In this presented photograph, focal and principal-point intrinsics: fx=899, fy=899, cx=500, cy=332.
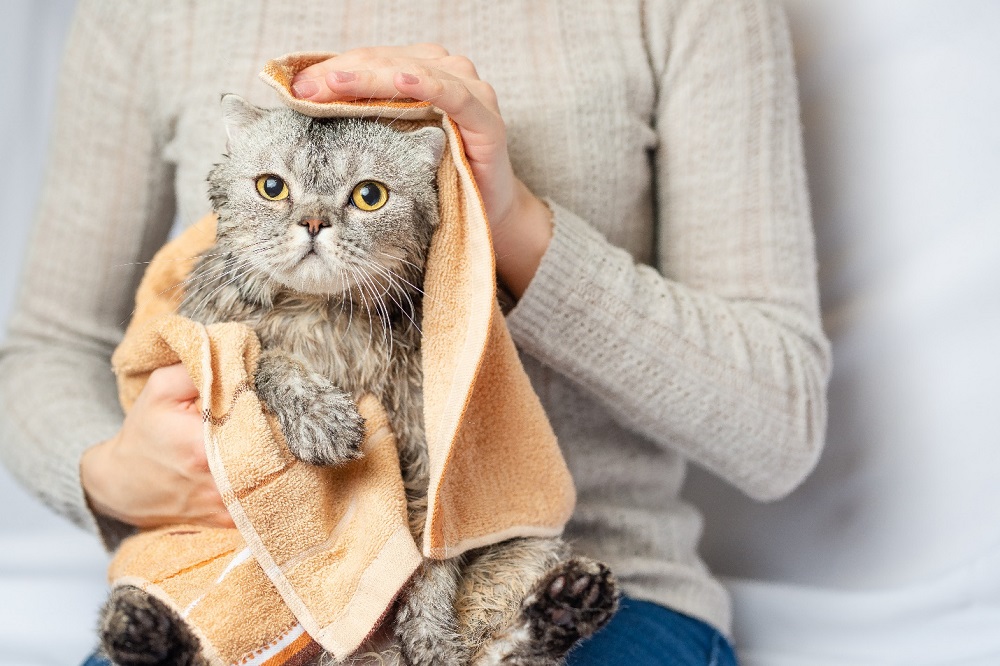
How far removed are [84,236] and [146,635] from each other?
69 centimetres

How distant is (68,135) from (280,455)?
0.72m

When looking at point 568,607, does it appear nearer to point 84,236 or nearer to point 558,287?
point 558,287

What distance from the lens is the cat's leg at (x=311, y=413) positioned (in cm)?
83

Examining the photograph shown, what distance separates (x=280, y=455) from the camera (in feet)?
2.74

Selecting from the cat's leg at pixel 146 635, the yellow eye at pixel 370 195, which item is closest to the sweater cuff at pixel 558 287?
the yellow eye at pixel 370 195

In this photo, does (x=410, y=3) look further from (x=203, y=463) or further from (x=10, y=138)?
(x=10, y=138)

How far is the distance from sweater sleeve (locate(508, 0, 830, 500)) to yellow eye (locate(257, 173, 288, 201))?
0.30 metres

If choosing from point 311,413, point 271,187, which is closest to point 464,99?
point 271,187

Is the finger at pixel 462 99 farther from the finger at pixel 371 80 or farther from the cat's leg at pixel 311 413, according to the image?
the cat's leg at pixel 311 413

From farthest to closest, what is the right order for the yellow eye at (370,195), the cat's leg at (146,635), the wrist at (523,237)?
the wrist at (523,237)
the yellow eye at (370,195)
the cat's leg at (146,635)

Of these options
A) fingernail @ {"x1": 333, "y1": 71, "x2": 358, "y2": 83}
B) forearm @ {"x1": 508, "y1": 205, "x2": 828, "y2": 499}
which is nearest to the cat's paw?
forearm @ {"x1": 508, "y1": 205, "x2": 828, "y2": 499}

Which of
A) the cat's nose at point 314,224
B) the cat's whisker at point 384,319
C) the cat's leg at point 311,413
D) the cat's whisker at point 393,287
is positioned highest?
the cat's nose at point 314,224

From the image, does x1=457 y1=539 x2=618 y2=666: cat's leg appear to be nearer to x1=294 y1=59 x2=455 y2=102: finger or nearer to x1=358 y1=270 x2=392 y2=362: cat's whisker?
x1=358 y1=270 x2=392 y2=362: cat's whisker

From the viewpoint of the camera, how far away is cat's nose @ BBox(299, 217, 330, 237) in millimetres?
839
